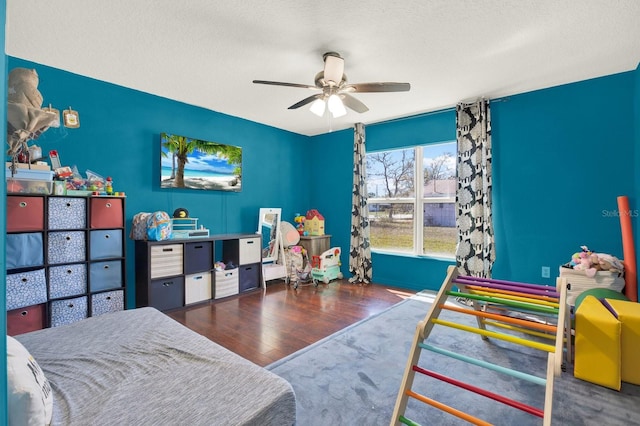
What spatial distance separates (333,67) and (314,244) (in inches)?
113

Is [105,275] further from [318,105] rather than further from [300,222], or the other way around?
[300,222]

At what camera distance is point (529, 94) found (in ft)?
11.3

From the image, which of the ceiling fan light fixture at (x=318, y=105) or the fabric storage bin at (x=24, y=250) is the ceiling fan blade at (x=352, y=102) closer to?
the ceiling fan light fixture at (x=318, y=105)

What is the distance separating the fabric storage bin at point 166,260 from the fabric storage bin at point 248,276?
0.83 meters

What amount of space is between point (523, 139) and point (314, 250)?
3.10 m

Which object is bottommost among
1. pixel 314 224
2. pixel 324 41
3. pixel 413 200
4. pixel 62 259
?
pixel 62 259

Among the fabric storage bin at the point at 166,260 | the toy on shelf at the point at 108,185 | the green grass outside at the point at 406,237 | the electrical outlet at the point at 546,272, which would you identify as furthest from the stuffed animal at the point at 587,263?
the toy on shelf at the point at 108,185

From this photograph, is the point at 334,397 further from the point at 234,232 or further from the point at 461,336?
the point at 234,232

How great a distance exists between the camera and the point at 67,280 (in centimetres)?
260

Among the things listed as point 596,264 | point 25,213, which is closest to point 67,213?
point 25,213

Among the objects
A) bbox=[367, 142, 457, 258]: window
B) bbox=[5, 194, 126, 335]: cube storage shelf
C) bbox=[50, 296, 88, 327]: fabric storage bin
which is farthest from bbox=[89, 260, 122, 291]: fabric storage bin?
bbox=[367, 142, 457, 258]: window

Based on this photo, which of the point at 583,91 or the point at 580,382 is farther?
the point at 583,91

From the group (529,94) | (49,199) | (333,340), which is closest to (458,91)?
(529,94)

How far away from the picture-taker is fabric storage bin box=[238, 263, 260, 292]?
3984 mm
